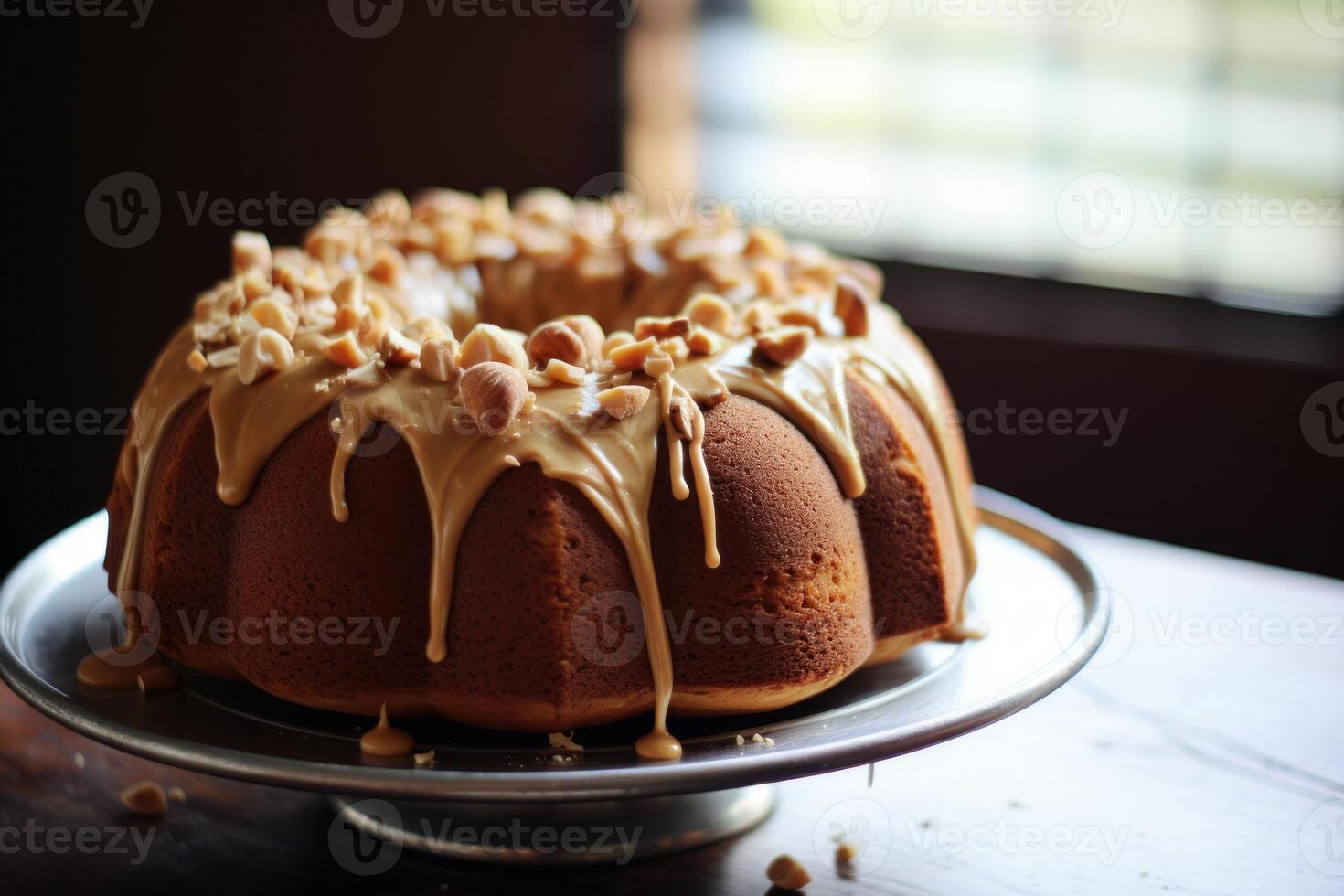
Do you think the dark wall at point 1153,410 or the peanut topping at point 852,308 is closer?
the peanut topping at point 852,308

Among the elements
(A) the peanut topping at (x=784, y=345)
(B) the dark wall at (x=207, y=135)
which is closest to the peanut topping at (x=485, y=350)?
(A) the peanut topping at (x=784, y=345)

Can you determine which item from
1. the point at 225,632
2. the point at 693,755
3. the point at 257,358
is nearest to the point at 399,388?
the point at 257,358

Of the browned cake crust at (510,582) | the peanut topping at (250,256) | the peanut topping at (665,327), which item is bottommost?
the browned cake crust at (510,582)

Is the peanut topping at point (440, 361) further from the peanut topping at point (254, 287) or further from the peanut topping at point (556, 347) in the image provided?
the peanut topping at point (254, 287)

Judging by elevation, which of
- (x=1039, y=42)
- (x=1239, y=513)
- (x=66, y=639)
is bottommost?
(x=1239, y=513)

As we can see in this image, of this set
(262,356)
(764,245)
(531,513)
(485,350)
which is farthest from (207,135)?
(531,513)

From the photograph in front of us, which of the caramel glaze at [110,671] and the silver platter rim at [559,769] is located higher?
the silver platter rim at [559,769]

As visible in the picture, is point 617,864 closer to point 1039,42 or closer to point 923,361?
point 923,361
